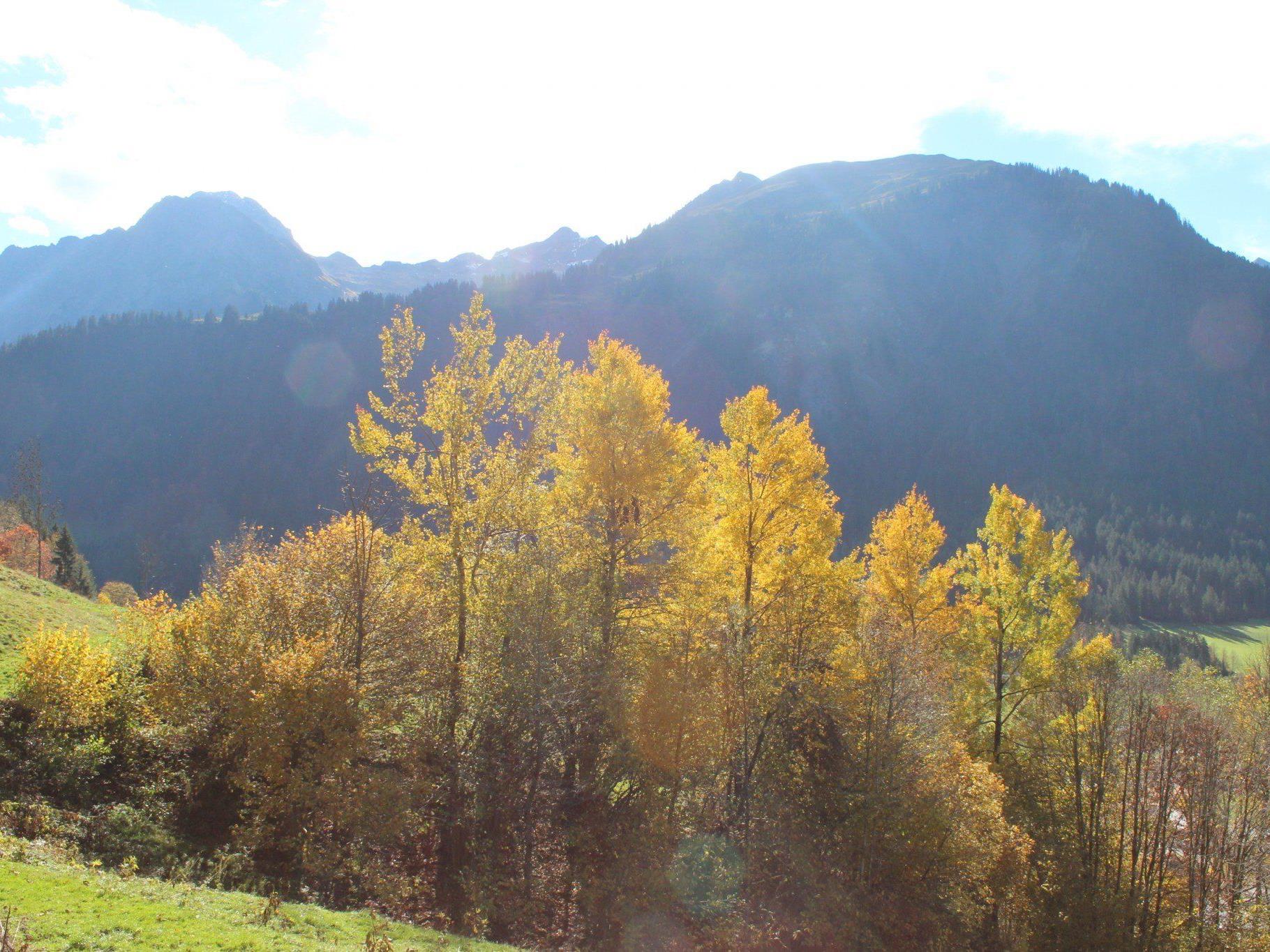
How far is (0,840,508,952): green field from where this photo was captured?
10031 millimetres

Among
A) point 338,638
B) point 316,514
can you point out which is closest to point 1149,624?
point 338,638

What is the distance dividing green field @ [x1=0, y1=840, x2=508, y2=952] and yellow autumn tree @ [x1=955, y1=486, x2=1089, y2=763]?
58.6ft

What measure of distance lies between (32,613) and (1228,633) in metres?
185

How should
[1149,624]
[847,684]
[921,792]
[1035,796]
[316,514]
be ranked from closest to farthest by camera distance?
[921,792]
[847,684]
[1035,796]
[1149,624]
[316,514]

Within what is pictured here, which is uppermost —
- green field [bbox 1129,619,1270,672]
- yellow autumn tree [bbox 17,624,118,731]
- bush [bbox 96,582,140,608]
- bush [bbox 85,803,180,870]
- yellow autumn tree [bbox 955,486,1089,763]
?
green field [bbox 1129,619,1270,672]

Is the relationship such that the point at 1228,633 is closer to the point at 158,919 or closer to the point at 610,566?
the point at 610,566

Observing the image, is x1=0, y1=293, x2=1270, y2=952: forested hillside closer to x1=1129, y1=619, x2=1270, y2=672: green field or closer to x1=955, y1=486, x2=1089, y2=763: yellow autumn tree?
x1=955, y1=486, x2=1089, y2=763: yellow autumn tree

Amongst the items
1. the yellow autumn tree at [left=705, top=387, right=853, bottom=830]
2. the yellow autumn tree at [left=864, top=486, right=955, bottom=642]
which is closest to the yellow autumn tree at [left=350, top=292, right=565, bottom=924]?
the yellow autumn tree at [left=705, top=387, right=853, bottom=830]

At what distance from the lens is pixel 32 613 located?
24.3 meters

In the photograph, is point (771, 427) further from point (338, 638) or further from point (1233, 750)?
point (1233, 750)

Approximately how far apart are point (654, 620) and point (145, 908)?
35.5 ft

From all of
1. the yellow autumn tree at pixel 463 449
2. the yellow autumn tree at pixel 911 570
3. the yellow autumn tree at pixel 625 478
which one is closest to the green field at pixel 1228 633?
the yellow autumn tree at pixel 911 570

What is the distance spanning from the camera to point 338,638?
17719 millimetres

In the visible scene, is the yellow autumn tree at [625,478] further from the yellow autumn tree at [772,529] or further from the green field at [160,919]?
the green field at [160,919]
